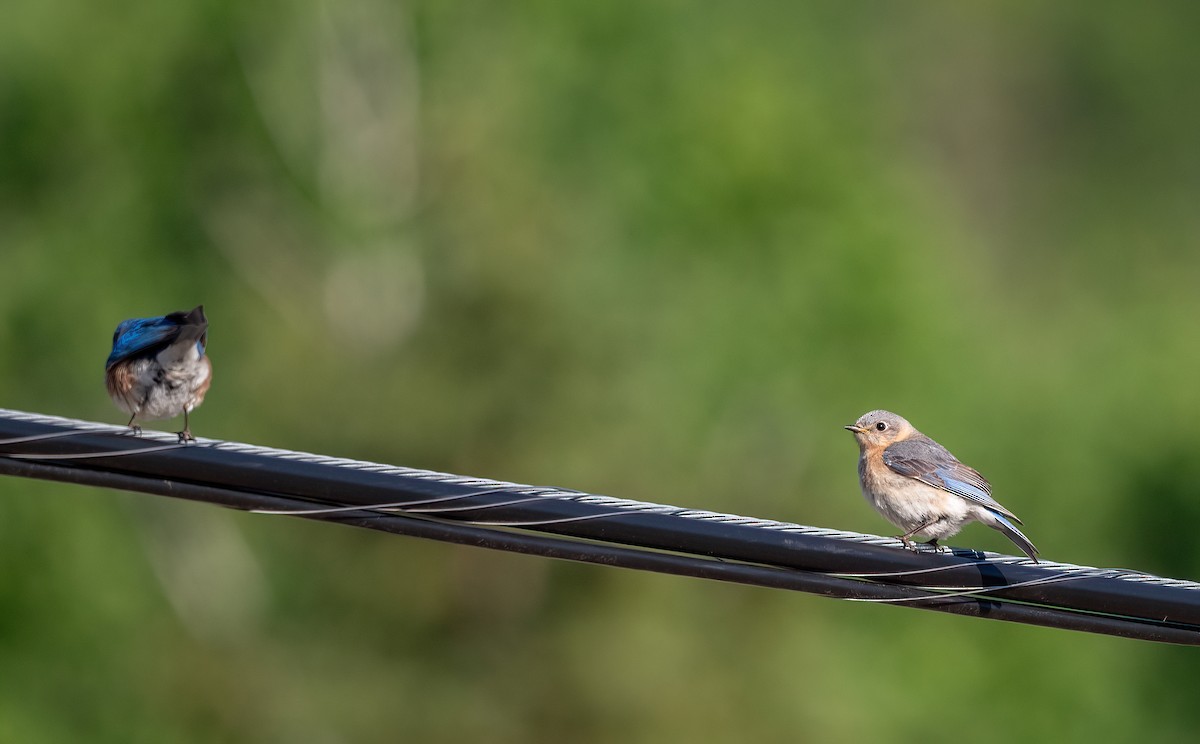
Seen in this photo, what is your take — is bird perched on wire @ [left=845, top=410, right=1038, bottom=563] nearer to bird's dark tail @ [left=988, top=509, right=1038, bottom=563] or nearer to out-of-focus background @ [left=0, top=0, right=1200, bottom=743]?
bird's dark tail @ [left=988, top=509, right=1038, bottom=563]

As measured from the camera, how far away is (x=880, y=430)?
11.2 m

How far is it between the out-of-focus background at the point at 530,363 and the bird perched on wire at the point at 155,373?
992 centimetres

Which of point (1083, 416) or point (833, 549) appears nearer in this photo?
point (833, 549)

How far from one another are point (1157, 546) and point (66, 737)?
2626cm

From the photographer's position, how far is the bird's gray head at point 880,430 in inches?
432

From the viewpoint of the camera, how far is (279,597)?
86.1ft

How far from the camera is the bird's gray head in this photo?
11.0 metres

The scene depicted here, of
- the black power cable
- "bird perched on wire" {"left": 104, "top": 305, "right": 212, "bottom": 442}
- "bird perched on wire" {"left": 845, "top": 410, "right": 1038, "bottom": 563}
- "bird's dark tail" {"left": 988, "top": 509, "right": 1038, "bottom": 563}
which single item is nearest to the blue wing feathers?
"bird perched on wire" {"left": 104, "top": 305, "right": 212, "bottom": 442}

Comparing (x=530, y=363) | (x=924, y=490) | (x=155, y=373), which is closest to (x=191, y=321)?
(x=155, y=373)

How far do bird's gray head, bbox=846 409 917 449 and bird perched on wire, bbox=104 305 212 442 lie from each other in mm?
4161

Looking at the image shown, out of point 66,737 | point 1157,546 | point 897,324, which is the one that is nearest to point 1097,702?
point 1157,546

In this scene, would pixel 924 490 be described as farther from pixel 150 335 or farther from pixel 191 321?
pixel 150 335

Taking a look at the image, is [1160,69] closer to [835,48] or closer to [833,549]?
[835,48]

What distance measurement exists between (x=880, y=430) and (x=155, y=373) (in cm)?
465
